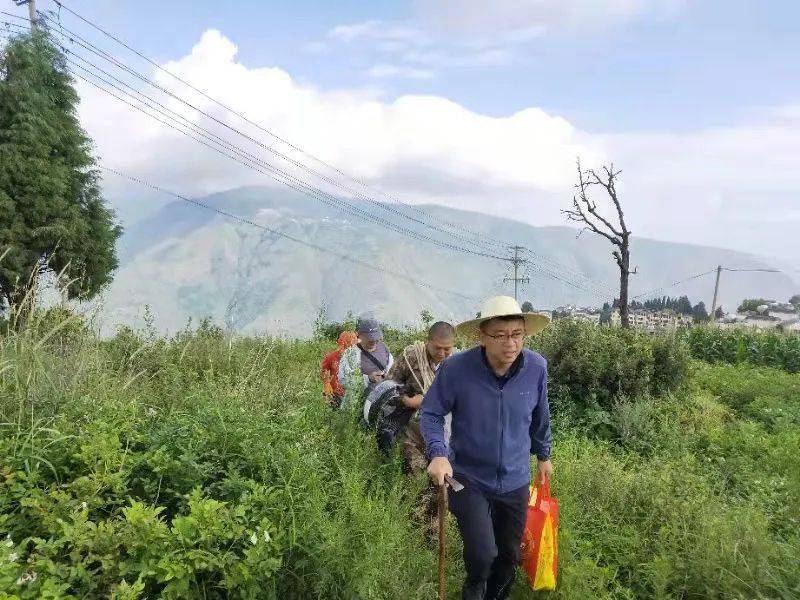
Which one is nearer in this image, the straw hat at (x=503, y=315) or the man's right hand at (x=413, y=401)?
the straw hat at (x=503, y=315)

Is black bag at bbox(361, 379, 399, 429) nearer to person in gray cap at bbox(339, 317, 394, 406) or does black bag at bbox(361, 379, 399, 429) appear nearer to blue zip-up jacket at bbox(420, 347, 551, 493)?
person in gray cap at bbox(339, 317, 394, 406)

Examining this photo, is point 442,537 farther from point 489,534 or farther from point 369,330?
point 369,330

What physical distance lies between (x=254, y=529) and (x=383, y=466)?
144 cm

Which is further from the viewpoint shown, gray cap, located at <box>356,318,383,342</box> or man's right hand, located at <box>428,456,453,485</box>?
gray cap, located at <box>356,318,383,342</box>

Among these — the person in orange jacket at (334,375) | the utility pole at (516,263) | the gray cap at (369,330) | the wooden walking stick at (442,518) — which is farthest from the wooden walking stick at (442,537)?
the utility pole at (516,263)

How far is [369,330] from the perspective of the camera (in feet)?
19.6

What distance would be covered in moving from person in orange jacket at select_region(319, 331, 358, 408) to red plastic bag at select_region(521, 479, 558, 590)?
7.63 ft

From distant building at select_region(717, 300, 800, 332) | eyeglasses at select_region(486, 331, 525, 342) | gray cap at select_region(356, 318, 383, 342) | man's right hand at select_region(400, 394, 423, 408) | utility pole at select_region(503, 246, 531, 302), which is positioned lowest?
man's right hand at select_region(400, 394, 423, 408)

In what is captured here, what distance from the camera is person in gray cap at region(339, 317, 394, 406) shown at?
571cm

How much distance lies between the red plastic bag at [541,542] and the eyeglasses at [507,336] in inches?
41.4

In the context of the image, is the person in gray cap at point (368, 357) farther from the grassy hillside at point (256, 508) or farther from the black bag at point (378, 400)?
the black bag at point (378, 400)

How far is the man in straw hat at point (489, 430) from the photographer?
10.9ft

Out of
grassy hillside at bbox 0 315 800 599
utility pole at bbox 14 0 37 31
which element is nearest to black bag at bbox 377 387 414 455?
grassy hillside at bbox 0 315 800 599

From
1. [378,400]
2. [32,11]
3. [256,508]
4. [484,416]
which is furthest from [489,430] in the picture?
[32,11]
